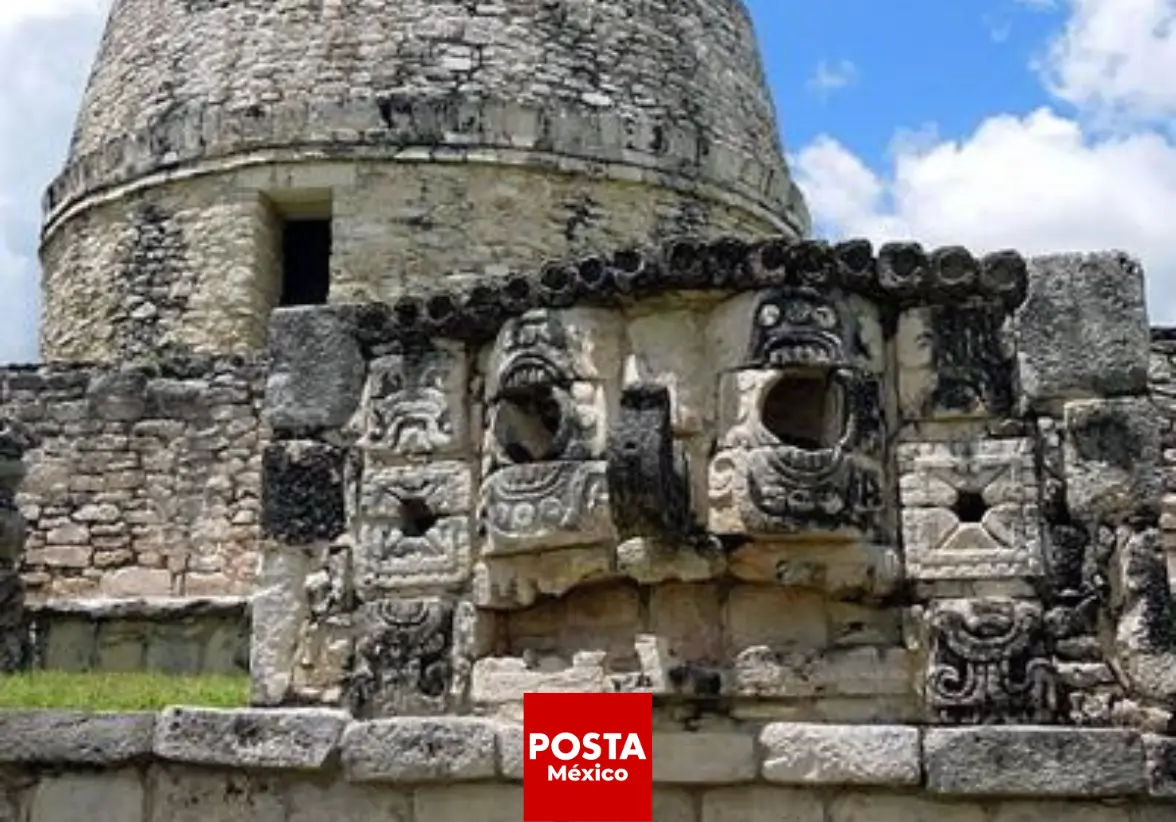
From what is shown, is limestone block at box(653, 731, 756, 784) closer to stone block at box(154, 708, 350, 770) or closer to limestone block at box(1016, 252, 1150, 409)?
stone block at box(154, 708, 350, 770)

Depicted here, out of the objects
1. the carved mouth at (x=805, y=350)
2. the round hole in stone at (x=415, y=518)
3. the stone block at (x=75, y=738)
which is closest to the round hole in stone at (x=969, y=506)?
the carved mouth at (x=805, y=350)

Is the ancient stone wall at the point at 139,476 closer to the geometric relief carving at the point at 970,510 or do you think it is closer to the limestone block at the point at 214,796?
the limestone block at the point at 214,796

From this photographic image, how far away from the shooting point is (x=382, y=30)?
13352 mm

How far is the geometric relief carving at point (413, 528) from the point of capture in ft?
16.1

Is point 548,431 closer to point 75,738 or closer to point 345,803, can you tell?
point 345,803

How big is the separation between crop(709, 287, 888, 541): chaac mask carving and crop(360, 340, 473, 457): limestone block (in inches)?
33.9

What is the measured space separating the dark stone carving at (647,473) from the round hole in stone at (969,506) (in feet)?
2.59

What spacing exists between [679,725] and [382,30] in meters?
9.83

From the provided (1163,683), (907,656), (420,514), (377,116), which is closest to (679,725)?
(907,656)

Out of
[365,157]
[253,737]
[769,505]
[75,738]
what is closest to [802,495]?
[769,505]

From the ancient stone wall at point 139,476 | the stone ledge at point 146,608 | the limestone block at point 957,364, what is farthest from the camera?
the ancient stone wall at point 139,476

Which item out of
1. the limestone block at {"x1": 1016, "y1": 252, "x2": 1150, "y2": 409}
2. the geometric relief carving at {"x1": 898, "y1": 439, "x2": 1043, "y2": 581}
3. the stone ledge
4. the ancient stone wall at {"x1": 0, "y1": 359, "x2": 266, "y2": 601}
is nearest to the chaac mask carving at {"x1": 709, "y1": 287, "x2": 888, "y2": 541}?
the geometric relief carving at {"x1": 898, "y1": 439, "x2": 1043, "y2": 581}

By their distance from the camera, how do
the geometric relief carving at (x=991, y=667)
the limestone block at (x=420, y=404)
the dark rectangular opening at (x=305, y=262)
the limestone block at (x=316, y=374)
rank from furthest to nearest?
the dark rectangular opening at (x=305, y=262) → the limestone block at (x=316, y=374) → the limestone block at (x=420, y=404) → the geometric relief carving at (x=991, y=667)

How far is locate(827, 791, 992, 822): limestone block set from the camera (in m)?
4.41
